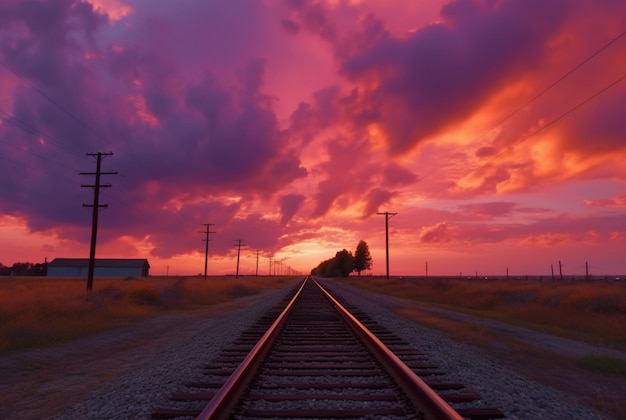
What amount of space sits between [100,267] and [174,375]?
141m

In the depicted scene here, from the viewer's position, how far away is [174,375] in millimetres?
7141

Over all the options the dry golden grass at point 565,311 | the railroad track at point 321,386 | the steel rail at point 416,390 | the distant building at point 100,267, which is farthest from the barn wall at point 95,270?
the steel rail at point 416,390

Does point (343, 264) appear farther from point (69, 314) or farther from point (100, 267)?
point (69, 314)

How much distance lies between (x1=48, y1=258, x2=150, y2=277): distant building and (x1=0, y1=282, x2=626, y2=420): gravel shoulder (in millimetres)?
131057

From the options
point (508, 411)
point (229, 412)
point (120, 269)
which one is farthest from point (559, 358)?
point (120, 269)

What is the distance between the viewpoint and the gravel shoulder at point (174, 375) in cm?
583

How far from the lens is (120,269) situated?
13588 cm

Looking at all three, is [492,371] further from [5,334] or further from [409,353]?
[5,334]

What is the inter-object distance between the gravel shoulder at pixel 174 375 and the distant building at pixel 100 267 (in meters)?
131

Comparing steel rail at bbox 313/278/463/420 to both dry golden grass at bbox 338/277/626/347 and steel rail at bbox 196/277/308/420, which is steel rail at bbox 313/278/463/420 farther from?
dry golden grass at bbox 338/277/626/347

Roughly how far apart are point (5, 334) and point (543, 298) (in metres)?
27.4

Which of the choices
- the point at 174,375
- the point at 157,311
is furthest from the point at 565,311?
the point at 174,375

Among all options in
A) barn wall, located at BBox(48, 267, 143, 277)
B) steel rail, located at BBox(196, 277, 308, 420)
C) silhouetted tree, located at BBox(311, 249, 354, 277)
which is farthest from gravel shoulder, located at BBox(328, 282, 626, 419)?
silhouetted tree, located at BBox(311, 249, 354, 277)

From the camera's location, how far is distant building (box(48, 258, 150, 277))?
437 ft
